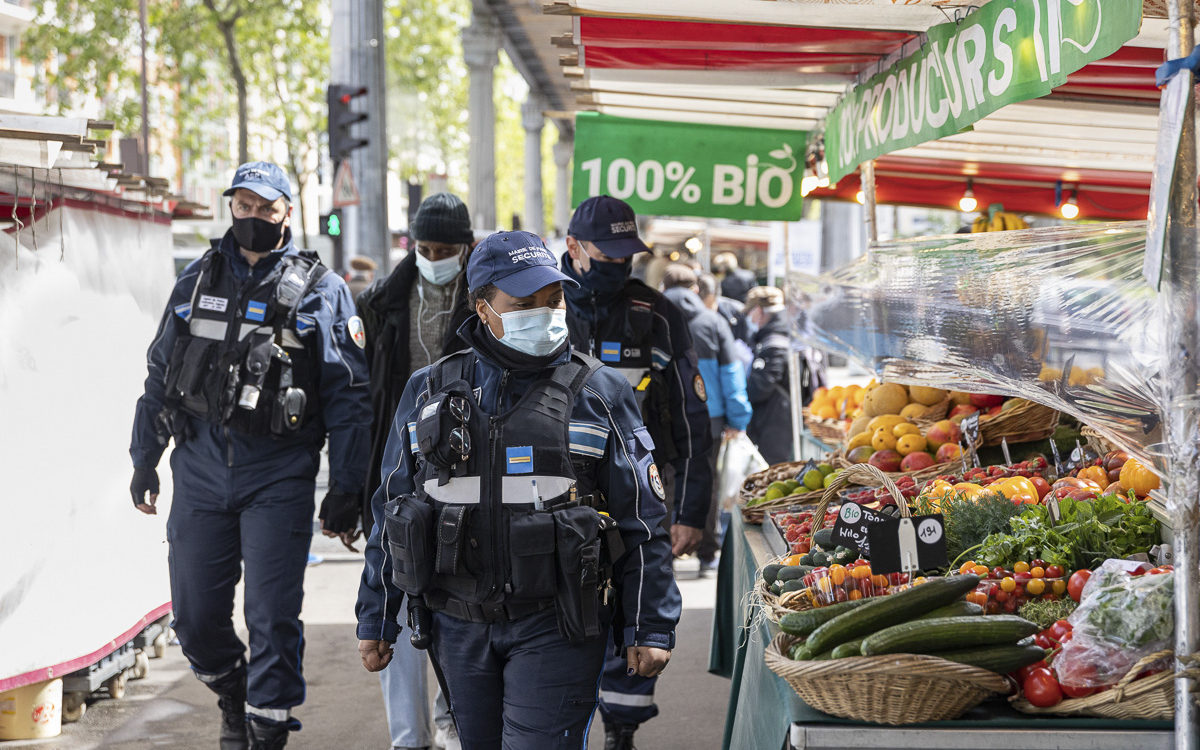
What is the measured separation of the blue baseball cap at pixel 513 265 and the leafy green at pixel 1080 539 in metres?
1.50

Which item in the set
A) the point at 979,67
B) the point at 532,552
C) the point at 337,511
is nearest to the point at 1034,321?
the point at 979,67

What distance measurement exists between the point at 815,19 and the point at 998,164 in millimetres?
4728

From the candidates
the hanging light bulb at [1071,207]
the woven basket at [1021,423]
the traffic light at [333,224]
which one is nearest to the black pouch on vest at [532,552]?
the woven basket at [1021,423]

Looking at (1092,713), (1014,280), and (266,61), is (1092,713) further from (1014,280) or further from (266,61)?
(266,61)

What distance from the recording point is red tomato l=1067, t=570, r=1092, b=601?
124 inches

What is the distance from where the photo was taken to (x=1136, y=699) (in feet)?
8.84

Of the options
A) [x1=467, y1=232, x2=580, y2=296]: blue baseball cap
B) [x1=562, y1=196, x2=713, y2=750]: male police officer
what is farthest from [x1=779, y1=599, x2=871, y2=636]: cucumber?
[x1=562, y1=196, x2=713, y2=750]: male police officer

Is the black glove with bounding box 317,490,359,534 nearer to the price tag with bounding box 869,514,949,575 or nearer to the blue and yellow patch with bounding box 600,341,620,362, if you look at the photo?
the blue and yellow patch with bounding box 600,341,620,362

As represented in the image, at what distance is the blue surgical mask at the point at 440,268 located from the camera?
4.92 m

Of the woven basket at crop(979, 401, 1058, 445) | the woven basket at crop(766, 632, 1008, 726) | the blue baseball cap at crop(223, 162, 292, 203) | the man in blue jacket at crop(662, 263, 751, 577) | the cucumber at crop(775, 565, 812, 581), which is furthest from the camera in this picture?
the man in blue jacket at crop(662, 263, 751, 577)

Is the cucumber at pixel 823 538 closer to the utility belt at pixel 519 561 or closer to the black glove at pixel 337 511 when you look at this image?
the utility belt at pixel 519 561

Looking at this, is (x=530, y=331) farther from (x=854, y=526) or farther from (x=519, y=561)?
(x=854, y=526)

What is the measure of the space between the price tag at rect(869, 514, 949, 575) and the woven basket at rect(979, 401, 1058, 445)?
78.8 inches

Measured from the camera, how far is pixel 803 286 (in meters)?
8.88
